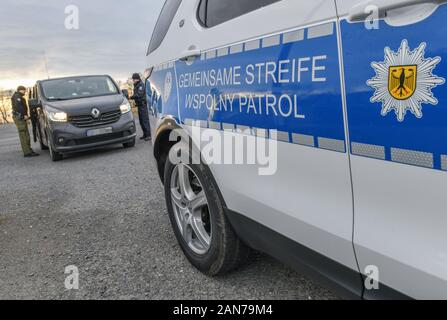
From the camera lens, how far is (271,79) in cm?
160

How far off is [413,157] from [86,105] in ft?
24.6

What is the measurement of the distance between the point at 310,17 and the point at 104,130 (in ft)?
23.2

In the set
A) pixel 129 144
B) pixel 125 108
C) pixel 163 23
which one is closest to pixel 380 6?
pixel 163 23

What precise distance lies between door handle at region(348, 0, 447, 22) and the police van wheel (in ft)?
4.09

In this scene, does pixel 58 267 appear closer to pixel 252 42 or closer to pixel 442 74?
pixel 252 42

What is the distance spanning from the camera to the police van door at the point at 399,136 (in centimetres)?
103

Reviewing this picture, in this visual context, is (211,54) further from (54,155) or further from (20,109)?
(20,109)

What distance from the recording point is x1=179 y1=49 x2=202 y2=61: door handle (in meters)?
2.19

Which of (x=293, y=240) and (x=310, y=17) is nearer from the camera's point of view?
(x=310, y=17)

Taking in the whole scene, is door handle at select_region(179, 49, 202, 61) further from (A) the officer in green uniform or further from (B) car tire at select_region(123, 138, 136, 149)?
(A) the officer in green uniform

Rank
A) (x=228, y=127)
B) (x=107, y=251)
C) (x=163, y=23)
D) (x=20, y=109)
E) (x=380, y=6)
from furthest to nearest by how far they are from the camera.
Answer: (x=20, y=109) < (x=107, y=251) < (x=163, y=23) < (x=228, y=127) < (x=380, y=6)

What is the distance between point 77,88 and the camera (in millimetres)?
8445

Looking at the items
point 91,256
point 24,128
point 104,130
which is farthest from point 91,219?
point 24,128

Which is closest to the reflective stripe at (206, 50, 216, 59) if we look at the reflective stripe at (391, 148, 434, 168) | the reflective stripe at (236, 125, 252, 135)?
the reflective stripe at (236, 125, 252, 135)
